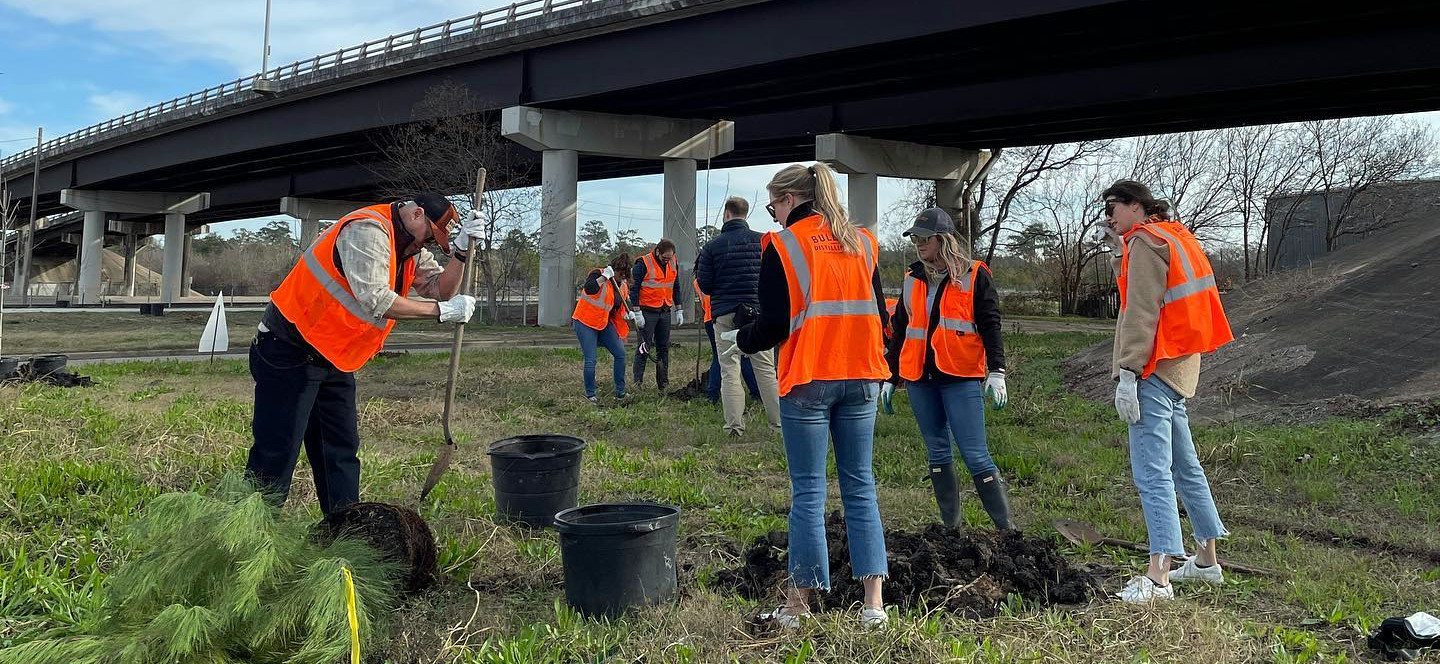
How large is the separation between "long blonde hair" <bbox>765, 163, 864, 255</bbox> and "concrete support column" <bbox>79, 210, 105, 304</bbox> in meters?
56.4

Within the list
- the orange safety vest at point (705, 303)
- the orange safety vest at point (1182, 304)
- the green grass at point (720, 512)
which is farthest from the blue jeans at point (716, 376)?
the orange safety vest at point (1182, 304)

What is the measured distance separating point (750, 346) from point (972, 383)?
1752 millimetres

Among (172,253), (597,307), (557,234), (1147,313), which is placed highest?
(172,253)

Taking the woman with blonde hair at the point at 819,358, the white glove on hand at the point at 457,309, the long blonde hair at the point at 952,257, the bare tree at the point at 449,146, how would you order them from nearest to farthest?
the woman with blonde hair at the point at 819,358 → the white glove on hand at the point at 457,309 → the long blonde hair at the point at 952,257 → the bare tree at the point at 449,146

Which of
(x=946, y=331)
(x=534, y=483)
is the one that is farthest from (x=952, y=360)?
(x=534, y=483)

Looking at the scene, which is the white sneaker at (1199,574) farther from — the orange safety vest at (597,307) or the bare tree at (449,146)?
the bare tree at (449,146)

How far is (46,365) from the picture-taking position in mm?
11508

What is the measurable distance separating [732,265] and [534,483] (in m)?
3.96

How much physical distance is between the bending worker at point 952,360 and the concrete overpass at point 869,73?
12290mm

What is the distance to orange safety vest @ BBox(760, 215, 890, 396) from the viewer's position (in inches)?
137

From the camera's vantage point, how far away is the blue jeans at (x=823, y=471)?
3543mm

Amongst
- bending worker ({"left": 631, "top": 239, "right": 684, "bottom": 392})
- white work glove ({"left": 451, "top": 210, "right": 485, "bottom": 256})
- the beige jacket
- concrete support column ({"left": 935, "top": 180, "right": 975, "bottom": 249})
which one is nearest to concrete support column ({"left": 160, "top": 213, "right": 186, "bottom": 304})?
concrete support column ({"left": 935, "top": 180, "right": 975, "bottom": 249})

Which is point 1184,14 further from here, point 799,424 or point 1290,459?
point 799,424

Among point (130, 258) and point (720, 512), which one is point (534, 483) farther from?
point (130, 258)
